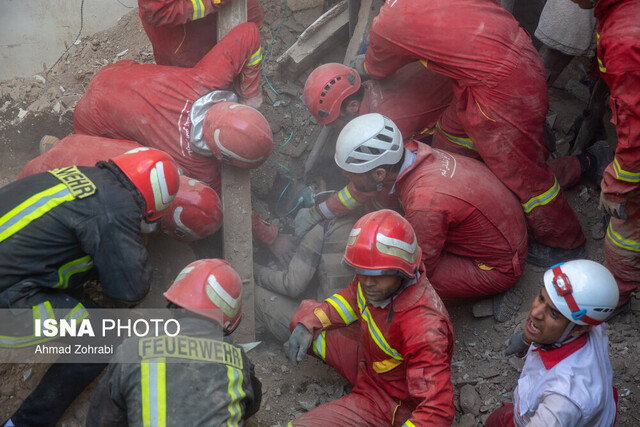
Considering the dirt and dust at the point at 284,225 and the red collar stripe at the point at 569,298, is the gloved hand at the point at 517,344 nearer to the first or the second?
the dirt and dust at the point at 284,225

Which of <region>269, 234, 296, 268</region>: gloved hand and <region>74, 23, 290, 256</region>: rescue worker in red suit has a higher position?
<region>74, 23, 290, 256</region>: rescue worker in red suit

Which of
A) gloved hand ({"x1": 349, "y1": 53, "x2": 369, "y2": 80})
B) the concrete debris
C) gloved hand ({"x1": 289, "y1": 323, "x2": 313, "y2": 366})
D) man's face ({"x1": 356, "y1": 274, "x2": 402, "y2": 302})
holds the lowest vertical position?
the concrete debris

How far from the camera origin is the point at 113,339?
394cm

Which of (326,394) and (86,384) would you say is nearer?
(86,384)

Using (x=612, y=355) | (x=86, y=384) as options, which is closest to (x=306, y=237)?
(x=86, y=384)

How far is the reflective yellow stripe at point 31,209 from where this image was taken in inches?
129

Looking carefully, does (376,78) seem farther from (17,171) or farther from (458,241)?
→ (17,171)

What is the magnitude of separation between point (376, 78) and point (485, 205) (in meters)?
1.59

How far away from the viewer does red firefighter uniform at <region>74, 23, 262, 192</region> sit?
4.60 meters

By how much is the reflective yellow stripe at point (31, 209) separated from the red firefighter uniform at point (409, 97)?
258cm

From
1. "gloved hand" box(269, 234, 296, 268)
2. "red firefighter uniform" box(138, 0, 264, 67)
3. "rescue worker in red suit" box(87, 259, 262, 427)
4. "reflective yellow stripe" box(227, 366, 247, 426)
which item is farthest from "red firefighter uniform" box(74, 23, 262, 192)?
"reflective yellow stripe" box(227, 366, 247, 426)

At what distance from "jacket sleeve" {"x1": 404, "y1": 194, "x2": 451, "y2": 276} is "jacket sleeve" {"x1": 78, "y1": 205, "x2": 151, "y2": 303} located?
184 cm

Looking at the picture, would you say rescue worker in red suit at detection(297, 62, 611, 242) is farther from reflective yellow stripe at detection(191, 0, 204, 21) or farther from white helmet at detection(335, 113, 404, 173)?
reflective yellow stripe at detection(191, 0, 204, 21)

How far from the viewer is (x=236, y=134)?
4.34 metres
